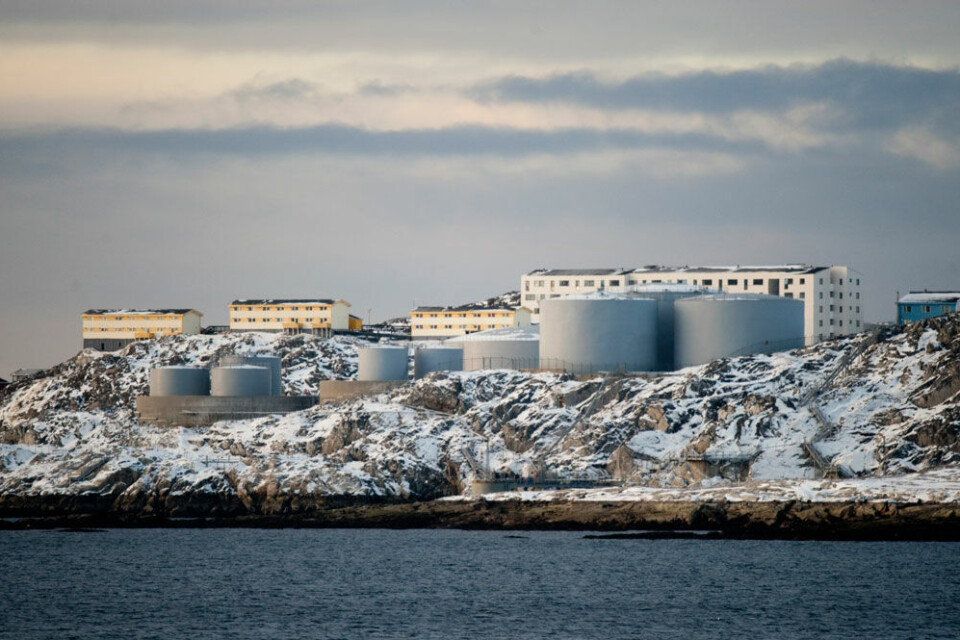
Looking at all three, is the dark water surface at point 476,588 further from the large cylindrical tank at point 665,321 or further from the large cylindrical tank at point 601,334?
the large cylindrical tank at point 665,321

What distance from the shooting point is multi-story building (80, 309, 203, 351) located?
193375 mm

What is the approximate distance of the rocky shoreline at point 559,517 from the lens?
101m

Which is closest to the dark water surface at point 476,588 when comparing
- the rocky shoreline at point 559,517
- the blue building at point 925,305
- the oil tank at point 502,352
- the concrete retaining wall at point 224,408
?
the rocky shoreline at point 559,517

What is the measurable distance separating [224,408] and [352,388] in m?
11.4

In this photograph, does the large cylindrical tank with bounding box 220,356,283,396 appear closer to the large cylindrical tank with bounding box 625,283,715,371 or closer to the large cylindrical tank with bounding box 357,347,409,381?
the large cylindrical tank with bounding box 357,347,409,381

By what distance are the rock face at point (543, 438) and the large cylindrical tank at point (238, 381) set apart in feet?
14.9

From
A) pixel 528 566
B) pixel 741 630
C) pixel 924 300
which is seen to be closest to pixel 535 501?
pixel 528 566

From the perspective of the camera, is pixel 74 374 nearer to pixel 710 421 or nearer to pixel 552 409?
pixel 552 409

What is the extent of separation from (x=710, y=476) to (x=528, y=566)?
24.3 meters

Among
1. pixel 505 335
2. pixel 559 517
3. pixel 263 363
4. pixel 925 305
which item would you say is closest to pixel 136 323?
pixel 263 363

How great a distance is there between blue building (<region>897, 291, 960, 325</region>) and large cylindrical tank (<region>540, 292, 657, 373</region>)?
4722 cm

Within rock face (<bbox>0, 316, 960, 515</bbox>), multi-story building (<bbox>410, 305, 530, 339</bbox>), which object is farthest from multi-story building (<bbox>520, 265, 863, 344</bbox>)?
rock face (<bbox>0, 316, 960, 515</bbox>)

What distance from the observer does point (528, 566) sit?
95.2 meters

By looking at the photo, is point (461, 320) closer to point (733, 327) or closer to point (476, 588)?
point (733, 327)
